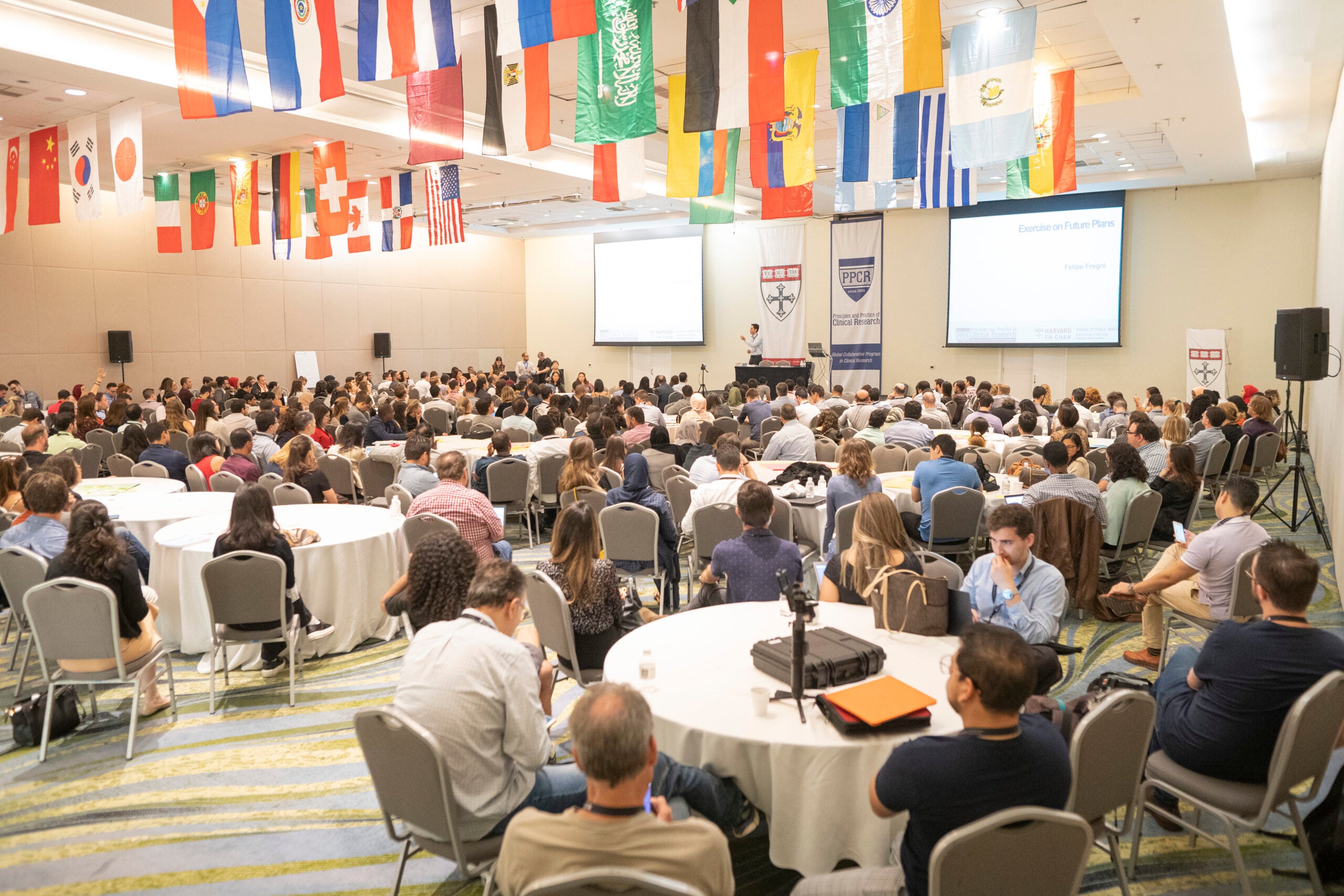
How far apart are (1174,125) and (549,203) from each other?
1259 centimetres

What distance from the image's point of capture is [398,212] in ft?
51.2

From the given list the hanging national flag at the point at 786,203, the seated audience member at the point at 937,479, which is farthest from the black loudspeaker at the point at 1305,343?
the hanging national flag at the point at 786,203

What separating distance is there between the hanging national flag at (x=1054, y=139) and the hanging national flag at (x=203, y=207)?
1222cm

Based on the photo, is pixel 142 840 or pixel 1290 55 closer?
pixel 142 840

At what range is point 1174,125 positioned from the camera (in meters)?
11.2

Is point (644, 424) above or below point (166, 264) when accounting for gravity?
below

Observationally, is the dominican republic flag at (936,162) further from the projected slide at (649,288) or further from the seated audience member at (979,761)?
the projected slide at (649,288)

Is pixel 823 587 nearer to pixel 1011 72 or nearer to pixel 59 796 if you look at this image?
pixel 59 796

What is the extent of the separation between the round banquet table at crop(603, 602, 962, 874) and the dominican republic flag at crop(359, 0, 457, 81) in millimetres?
5374

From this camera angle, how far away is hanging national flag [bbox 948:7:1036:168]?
287 inches

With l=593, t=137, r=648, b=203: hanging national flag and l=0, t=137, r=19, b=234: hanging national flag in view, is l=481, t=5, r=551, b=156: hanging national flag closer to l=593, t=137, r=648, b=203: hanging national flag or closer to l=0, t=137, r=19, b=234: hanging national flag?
l=593, t=137, r=648, b=203: hanging national flag

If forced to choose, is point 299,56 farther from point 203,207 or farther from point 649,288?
point 649,288

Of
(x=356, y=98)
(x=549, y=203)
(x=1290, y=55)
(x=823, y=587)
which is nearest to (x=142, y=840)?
(x=823, y=587)

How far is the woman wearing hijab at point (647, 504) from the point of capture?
6.04 meters
